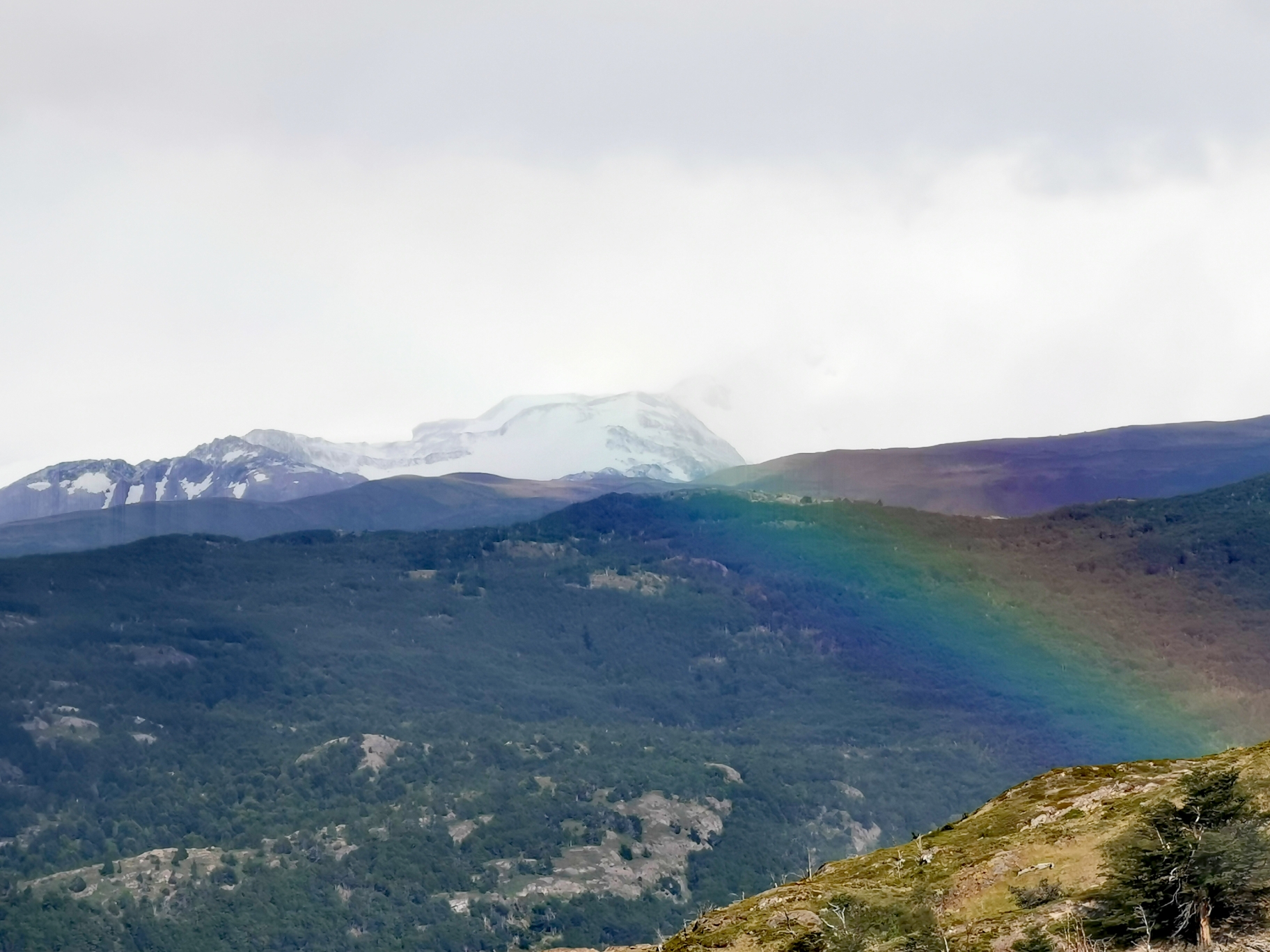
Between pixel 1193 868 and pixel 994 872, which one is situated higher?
pixel 1193 868

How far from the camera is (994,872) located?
76.4 m

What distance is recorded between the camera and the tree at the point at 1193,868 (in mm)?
62438

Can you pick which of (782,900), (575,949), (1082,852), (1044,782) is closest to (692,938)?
(782,900)

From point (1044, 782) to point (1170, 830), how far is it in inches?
905

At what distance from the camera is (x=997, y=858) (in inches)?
3059

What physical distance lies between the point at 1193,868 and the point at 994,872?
14075mm

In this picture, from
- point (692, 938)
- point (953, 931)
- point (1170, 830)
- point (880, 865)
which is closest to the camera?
point (1170, 830)

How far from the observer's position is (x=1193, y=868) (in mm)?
63500

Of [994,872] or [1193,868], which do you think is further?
[994,872]

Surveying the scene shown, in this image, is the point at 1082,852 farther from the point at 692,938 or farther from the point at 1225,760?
the point at 692,938

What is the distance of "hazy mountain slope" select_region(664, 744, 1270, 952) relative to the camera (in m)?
71.1

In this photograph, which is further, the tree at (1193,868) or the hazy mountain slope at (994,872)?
the hazy mountain slope at (994,872)

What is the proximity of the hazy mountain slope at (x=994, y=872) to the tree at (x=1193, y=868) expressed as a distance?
1.36m

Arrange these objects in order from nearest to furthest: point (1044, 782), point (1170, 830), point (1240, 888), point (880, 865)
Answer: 1. point (1240, 888)
2. point (1170, 830)
3. point (880, 865)
4. point (1044, 782)
